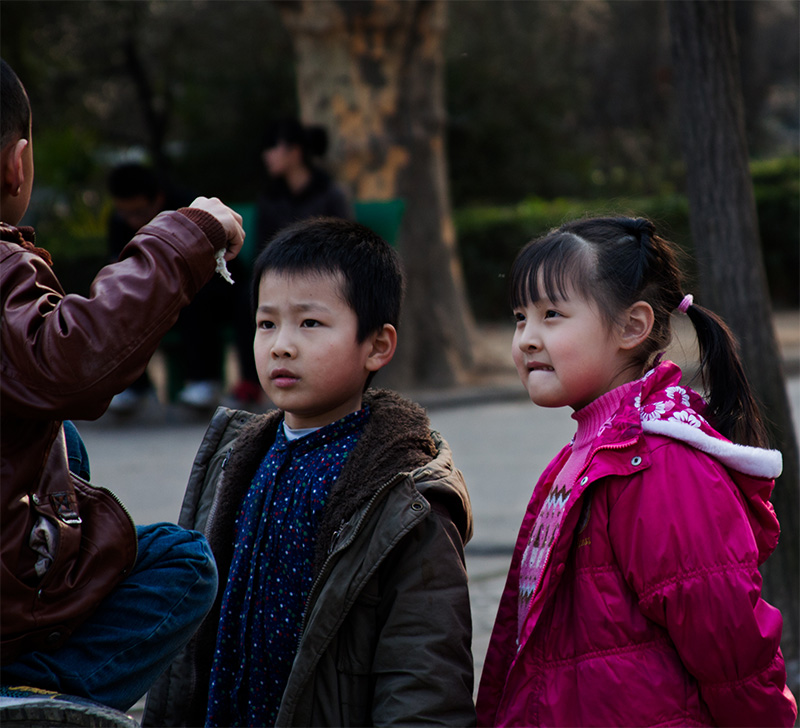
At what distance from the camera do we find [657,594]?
1.86 metres

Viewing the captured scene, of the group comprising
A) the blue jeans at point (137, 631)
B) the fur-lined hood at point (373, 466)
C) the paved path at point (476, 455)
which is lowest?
the paved path at point (476, 455)

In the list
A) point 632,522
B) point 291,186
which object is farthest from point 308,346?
point 291,186

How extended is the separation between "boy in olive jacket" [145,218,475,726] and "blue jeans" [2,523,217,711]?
0.20 meters

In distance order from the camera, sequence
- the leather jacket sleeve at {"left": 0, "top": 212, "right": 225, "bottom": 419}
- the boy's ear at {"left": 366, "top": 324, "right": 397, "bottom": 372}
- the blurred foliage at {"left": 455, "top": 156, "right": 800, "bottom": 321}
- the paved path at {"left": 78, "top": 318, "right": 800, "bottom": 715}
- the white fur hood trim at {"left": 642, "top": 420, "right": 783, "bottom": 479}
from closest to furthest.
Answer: the leather jacket sleeve at {"left": 0, "top": 212, "right": 225, "bottom": 419}, the white fur hood trim at {"left": 642, "top": 420, "right": 783, "bottom": 479}, the boy's ear at {"left": 366, "top": 324, "right": 397, "bottom": 372}, the paved path at {"left": 78, "top": 318, "right": 800, "bottom": 715}, the blurred foliage at {"left": 455, "top": 156, "right": 800, "bottom": 321}

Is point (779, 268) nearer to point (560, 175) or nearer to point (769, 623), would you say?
point (560, 175)

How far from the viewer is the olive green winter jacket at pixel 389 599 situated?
6.55 feet

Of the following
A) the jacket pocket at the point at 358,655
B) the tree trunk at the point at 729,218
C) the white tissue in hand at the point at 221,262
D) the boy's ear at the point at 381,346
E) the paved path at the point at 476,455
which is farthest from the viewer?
the paved path at the point at 476,455

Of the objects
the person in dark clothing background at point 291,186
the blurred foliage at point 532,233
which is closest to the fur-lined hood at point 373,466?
the person in dark clothing background at point 291,186

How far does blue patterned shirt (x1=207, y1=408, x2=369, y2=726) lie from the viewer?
2152 millimetres

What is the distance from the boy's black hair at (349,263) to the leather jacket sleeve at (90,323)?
502 millimetres

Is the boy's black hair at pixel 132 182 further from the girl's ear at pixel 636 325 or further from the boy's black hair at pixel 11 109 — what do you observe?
the girl's ear at pixel 636 325

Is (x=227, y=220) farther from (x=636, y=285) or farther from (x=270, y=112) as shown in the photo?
(x=270, y=112)

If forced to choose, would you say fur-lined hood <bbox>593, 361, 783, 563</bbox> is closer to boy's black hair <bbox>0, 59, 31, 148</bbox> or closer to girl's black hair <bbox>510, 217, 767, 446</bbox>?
girl's black hair <bbox>510, 217, 767, 446</bbox>

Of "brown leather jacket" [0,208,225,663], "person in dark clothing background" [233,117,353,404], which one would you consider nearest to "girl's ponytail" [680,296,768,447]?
"brown leather jacket" [0,208,225,663]
